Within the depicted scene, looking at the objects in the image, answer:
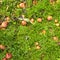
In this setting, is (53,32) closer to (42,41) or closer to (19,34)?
(42,41)

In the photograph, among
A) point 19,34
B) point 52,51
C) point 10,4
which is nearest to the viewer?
point 52,51

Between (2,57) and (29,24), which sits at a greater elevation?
(29,24)

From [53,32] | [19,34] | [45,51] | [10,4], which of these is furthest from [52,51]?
[10,4]

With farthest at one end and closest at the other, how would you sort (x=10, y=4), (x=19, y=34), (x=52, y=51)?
(x=10, y=4) → (x=19, y=34) → (x=52, y=51)

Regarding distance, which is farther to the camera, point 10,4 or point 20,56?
point 10,4

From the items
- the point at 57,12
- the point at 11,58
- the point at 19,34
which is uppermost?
the point at 57,12

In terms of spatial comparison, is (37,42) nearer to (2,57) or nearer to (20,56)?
(20,56)
